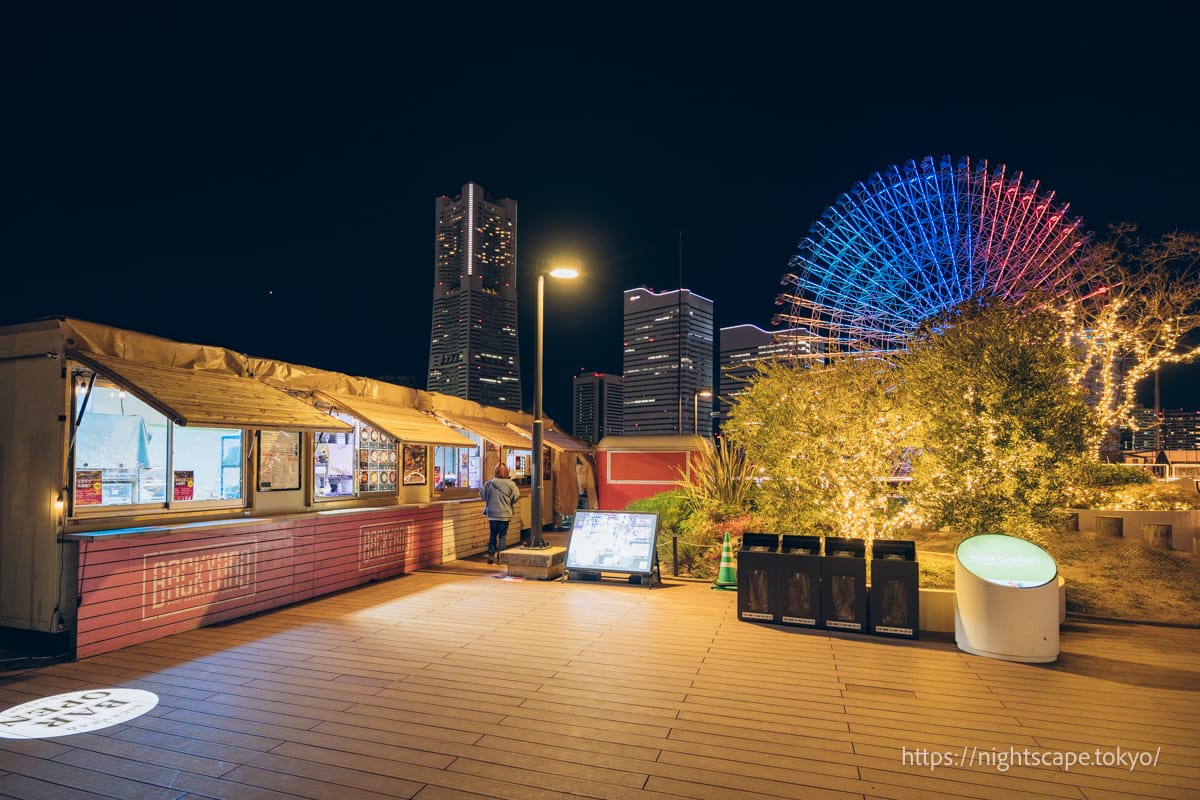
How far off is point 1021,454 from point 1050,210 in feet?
36.3

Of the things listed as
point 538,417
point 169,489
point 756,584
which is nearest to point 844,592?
point 756,584

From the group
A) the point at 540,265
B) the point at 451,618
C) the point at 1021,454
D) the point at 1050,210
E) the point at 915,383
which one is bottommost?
the point at 451,618

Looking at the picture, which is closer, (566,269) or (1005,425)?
(1005,425)

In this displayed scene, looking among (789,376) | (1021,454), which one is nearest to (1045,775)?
(1021,454)

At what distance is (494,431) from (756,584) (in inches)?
344

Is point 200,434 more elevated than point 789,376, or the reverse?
point 789,376

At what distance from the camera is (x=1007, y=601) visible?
18.8 ft

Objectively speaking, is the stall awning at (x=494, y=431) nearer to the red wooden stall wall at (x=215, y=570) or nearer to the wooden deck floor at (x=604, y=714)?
the red wooden stall wall at (x=215, y=570)

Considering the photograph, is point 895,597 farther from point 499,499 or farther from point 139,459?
point 139,459

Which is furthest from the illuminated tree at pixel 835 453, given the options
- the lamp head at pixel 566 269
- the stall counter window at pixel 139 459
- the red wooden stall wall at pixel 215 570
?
the stall counter window at pixel 139 459

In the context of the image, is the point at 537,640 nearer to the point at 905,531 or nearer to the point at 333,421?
the point at 333,421

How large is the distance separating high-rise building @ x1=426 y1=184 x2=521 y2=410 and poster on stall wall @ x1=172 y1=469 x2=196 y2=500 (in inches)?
2006

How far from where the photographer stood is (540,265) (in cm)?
1023

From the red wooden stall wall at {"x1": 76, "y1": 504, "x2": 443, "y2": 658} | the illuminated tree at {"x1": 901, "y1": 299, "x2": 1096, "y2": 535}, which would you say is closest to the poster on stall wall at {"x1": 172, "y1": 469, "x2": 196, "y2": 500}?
the red wooden stall wall at {"x1": 76, "y1": 504, "x2": 443, "y2": 658}
